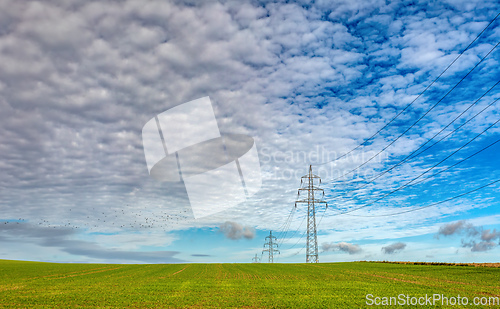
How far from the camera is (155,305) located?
22812 millimetres

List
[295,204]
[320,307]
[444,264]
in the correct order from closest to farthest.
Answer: [320,307] < [444,264] < [295,204]

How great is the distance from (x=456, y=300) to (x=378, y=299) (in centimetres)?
570

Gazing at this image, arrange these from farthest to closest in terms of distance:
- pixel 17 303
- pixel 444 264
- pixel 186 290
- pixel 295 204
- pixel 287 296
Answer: pixel 295 204 → pixel 444 264 → pixel 186 290 → pixel 287 296 → pixel 17 303

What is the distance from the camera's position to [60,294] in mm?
28219

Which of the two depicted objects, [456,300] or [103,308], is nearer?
[103,308]

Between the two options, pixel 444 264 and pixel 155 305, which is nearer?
pixel 155 305

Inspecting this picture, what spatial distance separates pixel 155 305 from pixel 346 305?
13.3 metres

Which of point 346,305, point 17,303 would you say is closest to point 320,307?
point 346,305

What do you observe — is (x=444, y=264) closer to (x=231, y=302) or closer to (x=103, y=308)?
(x=231, y=302)

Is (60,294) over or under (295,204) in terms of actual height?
under

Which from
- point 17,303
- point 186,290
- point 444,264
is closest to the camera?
point 17,303

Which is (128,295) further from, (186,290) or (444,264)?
(444,264)

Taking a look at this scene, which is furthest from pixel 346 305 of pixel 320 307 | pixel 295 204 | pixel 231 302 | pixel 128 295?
pixel 295 204

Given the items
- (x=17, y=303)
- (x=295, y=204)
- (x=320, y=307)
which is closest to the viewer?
(x=320, y=307)
